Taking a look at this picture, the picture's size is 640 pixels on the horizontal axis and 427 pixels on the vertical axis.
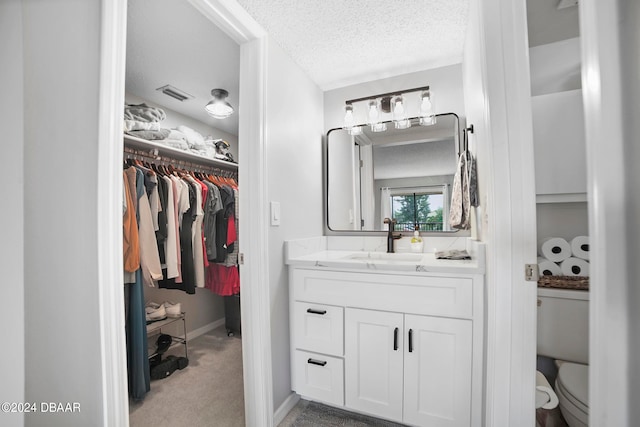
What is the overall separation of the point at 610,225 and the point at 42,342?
43.2 inches

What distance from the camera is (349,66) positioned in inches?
79.7

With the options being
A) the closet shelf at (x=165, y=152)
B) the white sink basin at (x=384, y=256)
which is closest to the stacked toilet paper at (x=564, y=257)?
the white sink basin at (x=384, y=256)

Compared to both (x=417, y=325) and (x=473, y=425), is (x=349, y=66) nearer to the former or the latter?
(x=417, y=325)

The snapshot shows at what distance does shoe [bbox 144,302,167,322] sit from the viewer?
2.21 meters

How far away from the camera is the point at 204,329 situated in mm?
2990

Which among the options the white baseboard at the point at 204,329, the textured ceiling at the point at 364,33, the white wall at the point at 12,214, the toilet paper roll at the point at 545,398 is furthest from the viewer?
the white baseboard at the point at 204,329

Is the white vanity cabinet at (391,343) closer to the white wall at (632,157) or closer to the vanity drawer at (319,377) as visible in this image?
the vanity drawer at (319,377)

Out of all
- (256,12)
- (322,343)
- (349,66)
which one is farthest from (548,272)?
(256,12)

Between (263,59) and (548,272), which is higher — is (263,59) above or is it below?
above

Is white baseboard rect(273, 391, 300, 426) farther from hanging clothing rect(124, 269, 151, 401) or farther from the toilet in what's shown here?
the toilet

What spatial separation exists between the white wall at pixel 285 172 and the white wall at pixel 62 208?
86 centimetres

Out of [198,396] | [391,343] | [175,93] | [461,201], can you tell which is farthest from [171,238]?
[461,201]

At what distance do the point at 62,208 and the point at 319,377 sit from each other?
149 cm

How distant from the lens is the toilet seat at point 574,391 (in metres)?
1.17
